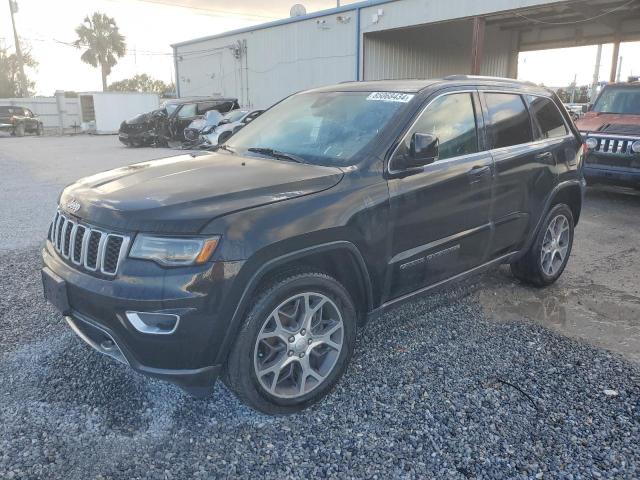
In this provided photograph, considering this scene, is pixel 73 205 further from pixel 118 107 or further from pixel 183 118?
pixel 118 107

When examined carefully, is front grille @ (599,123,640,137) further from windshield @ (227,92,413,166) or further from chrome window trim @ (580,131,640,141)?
windshield @ (227,92,413,166)

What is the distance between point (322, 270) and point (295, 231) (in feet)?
1.26

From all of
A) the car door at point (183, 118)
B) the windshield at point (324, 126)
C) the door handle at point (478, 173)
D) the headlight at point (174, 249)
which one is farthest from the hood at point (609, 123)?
the car door at point (183, 118)

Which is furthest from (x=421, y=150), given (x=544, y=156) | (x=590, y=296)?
(x=590, y=296)

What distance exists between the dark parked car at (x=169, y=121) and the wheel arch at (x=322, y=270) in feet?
55.9

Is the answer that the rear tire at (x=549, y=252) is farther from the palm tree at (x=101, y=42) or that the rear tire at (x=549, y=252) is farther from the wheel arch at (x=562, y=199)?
the palm tree at (x=101, y=42)

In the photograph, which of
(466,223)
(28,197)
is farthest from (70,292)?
(28,197)

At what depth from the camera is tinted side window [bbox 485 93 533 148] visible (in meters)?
3.92

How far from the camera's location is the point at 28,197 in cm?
909

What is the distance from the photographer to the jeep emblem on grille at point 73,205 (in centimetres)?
277

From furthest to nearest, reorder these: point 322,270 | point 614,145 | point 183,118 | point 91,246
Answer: point 183,118 < point 614,145 < point 322,270 < point 91,246

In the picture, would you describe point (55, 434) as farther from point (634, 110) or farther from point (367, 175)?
point (634, 110)

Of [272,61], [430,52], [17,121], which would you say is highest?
[430,52]

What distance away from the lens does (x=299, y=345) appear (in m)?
2.83
